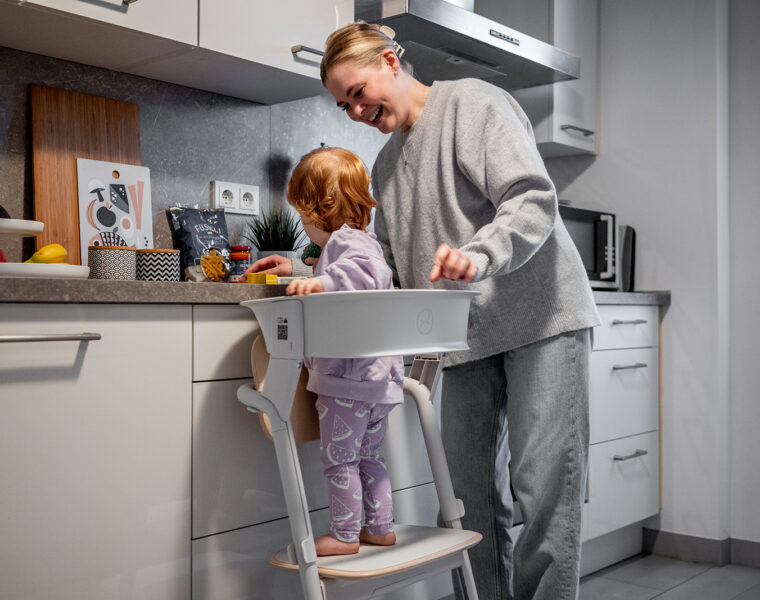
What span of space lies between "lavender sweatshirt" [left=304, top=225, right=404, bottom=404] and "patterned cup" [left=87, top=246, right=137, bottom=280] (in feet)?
1.29

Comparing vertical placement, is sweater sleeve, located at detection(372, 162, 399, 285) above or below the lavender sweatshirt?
above

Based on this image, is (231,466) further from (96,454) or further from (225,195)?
(225,195)

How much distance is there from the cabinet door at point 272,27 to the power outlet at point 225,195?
391 millimetres

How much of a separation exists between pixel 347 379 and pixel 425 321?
196 mm

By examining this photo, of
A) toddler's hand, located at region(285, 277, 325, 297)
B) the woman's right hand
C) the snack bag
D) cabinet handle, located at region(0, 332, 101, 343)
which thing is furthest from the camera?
the snack bag

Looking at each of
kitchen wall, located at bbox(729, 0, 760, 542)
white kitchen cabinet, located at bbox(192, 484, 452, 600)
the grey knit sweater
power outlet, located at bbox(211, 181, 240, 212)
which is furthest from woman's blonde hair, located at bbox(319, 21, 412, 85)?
kitchen wall, located at bbox(729, 0, 760, 542)

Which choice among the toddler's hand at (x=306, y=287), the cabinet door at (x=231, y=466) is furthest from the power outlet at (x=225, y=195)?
the toddler's hand at (x=306, y=287)

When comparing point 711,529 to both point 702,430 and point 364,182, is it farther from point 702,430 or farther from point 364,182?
point 364,182

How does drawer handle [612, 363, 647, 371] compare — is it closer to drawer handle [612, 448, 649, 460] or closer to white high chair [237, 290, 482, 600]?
drawer handle [612, 448, 649, 460]

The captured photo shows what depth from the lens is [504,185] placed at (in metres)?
1.37

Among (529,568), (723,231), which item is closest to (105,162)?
(529,568)

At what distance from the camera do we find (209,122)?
217 cm

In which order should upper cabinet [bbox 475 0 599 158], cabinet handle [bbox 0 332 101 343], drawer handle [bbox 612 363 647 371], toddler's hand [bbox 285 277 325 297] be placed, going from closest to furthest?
cabinet handle [bbox 0 332 101 343], toddler's hand [bbox 285 277 325 297], drawer handle [bbox 612 363 647 371], upper cabinet [bbox 475 0 599 158]

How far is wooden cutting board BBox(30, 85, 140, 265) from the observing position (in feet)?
5.90
